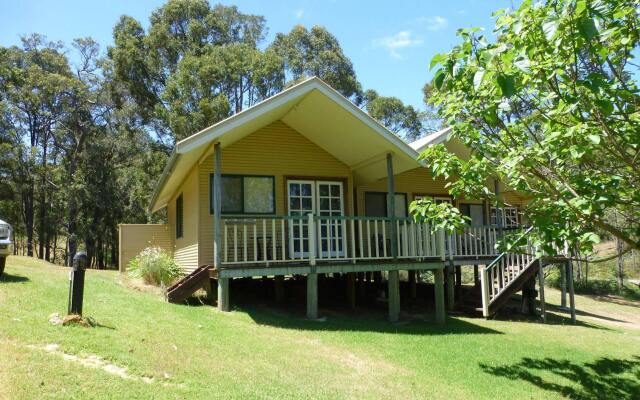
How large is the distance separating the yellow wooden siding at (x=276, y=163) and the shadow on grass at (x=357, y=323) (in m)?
2.49

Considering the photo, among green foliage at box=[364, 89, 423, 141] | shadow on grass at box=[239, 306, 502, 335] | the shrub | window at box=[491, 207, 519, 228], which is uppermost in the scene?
green foliage at box=[364, 89, 423, 141]

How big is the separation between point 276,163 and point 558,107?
8.63 m

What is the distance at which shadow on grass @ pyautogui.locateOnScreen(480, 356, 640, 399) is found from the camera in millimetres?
7281

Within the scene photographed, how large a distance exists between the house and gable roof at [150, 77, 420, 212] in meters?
0.03

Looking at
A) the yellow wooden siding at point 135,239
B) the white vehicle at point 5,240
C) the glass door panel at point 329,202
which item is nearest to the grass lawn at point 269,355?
the white vehicle at point 5,240

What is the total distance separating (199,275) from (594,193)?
323 inches

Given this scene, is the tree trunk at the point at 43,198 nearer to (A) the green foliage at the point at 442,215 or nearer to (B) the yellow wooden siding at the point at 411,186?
(B) the yellow wooden siding at the point at 411,186

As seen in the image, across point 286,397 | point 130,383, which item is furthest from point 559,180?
point 130,383

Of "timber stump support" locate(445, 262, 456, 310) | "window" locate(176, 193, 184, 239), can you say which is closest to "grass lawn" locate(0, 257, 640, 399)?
"timber stump support" locate(445, 262, 456, 310)

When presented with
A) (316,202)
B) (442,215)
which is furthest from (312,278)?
(442,215)

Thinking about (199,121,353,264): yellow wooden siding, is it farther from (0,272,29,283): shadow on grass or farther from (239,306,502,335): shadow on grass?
(0,272,29,283): shadow on grass

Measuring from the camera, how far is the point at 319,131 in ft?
41.0

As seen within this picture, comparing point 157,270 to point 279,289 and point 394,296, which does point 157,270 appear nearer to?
point 279,289

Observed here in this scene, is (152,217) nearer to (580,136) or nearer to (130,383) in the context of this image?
(130,383)
